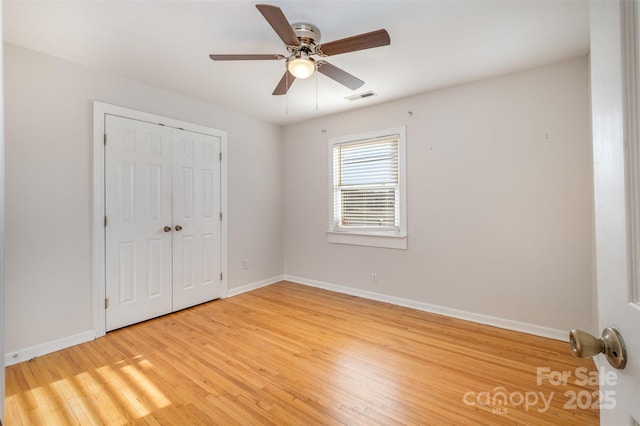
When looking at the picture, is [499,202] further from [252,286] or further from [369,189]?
[252,286]

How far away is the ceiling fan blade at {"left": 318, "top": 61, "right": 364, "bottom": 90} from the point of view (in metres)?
2.31

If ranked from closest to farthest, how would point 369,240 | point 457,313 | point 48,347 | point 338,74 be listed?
1. point 338,74
2. point 48,347
3. point 457,313
4. point 369,240

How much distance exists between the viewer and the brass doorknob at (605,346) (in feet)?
1.80

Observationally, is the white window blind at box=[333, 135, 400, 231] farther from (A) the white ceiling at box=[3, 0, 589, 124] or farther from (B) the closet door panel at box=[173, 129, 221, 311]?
(B) the closet door panel at box=[173, 129, 221, 311]

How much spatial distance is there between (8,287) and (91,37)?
2.12m

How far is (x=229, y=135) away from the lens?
13.3 feet

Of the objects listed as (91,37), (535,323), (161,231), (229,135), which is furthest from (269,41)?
(535,323)

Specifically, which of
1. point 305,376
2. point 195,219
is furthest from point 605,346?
point 195,219

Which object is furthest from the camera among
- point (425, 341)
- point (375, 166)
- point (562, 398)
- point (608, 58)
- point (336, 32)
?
point (375, 166)

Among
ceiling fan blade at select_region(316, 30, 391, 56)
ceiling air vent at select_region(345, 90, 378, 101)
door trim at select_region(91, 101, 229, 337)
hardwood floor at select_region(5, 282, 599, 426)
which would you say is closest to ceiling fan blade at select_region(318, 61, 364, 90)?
ceiling fan blade at select_region(316, 30, 391, 56)

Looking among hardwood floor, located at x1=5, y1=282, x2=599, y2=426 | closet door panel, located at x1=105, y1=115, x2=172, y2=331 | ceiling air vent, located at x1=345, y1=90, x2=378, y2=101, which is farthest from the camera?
ceiling air vent, located at x1=345, y1=90, x2=378, y2=101

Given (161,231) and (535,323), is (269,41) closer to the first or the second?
(161,231)

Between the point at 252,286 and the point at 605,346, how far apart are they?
418 cm

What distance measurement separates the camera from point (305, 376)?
2158mm
